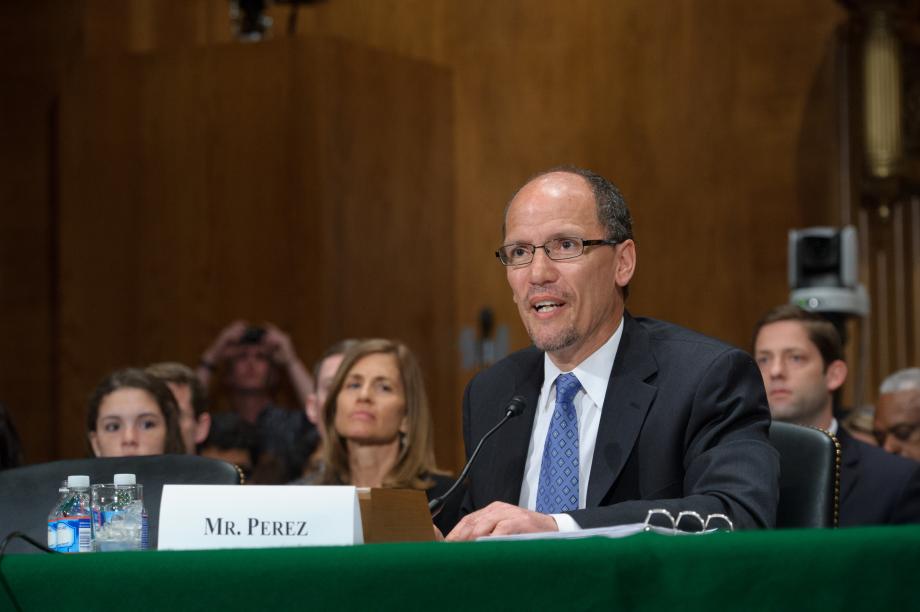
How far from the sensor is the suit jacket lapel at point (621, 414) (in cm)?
250

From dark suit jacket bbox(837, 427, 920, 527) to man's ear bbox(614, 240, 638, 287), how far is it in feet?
4.31

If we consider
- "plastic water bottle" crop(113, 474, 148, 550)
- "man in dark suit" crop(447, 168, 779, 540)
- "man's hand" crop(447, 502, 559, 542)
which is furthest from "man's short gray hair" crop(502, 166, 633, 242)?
"plastic water bottle" crop(113, 474, 148, 550)

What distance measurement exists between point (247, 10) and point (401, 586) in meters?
5.42

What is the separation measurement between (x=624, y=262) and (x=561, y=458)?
43 centimetres

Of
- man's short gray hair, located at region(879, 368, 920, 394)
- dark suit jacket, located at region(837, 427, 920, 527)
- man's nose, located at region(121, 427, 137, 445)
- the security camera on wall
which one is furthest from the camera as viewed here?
the security camera on wall

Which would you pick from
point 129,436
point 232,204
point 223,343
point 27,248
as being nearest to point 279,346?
point 223,343

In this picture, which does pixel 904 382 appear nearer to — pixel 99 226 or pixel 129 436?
pixel 129 436

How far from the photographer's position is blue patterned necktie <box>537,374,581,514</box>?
255 cm

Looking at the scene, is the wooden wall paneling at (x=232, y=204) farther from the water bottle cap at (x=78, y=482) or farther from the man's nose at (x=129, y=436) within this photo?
the water bottle cap at (x=78, y=482)

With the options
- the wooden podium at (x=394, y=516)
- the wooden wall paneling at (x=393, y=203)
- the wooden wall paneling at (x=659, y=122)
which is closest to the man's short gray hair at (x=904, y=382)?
the wooden wall paneling at (x=659, y=122)

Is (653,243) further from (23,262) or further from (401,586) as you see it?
(401,586)

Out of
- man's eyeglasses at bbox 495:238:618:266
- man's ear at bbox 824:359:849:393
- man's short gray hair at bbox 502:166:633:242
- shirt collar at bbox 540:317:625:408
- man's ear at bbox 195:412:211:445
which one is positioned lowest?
man's ear at bbox 195:412:211:445

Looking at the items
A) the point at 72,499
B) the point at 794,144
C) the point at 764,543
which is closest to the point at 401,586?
the point at 764,543

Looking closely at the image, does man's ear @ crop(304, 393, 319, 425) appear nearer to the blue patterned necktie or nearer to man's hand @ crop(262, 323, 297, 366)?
man's hand @ crop(262, 323, 297, 366)
